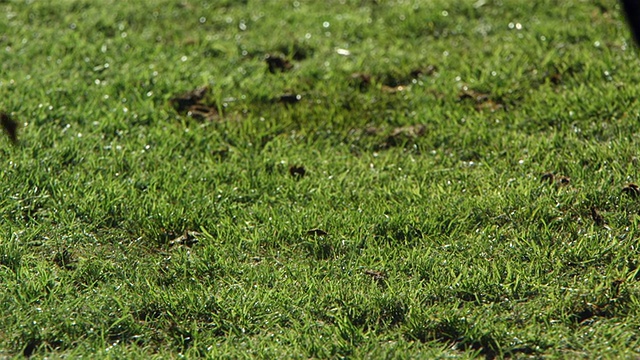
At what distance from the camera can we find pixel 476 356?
3.28 m

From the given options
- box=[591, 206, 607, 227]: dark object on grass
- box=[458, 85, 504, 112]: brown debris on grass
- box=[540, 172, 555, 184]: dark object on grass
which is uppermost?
box=[591, 206, 607, 227]: dark object on grass

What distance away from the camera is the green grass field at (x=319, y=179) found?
3.45 m

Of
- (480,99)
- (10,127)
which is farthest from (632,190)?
(10,127)

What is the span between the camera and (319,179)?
14.7 ft

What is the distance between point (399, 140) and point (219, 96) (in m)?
1.12

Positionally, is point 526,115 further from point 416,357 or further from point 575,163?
point 416,357

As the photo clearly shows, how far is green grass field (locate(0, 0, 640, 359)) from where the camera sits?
3.45m

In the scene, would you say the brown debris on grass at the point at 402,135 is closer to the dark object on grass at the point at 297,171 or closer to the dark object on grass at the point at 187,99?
the dark object on grass at the point at 297,171

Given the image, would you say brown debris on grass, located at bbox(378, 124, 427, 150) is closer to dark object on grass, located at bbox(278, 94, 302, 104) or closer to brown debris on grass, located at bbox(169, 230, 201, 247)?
dark object on grass, located at bbox(278, 94, 302, 104)

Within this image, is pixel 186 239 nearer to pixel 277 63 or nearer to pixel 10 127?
pixel 10 127

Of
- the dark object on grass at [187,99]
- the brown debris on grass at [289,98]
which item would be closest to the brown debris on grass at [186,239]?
the dark object on grass at [187,99]

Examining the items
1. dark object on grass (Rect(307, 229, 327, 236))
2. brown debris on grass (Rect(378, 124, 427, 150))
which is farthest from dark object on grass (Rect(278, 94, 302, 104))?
dark object on grass (Rect(307, 229, 327, 236))

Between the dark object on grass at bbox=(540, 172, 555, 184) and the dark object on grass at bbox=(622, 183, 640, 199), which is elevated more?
the dark object on grass at bbox=(622, 183, 640, 199)

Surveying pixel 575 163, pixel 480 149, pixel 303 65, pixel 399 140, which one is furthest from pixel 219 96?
pixel 575 163
